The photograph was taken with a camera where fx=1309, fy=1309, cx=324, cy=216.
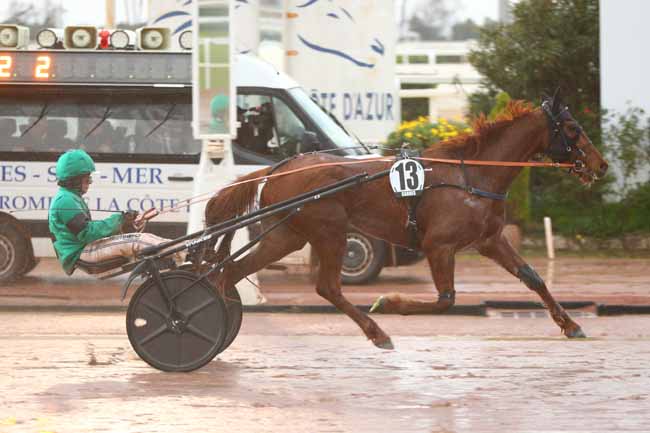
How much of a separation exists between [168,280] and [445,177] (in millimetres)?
2074

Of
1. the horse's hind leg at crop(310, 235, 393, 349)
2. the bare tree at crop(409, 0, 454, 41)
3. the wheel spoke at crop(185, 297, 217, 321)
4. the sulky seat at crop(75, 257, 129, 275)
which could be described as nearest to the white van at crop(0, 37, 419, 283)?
the horse's hind leg at crop(310, 235, 393, 349)

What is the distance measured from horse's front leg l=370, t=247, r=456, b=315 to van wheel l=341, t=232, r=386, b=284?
5.26 meters

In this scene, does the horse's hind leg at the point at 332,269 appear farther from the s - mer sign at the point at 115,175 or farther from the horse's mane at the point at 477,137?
the s - mer sign at the point at 115,175

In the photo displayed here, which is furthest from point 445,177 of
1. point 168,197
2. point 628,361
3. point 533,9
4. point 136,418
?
point 533,9

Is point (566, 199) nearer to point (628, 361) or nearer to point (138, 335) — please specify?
point (628, 361)

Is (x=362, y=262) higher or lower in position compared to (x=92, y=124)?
lower

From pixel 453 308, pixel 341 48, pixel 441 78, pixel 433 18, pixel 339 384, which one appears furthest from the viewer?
pixel 433 18

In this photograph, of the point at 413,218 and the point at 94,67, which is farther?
the point at 94,67

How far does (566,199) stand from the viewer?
62.3ft

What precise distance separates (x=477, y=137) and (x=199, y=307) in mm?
2427

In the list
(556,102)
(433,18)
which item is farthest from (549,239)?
(433,18)

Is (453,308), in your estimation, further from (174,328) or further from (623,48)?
(623,48)

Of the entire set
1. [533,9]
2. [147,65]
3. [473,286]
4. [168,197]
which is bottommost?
[473,286]

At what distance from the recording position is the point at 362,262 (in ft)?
47.3
